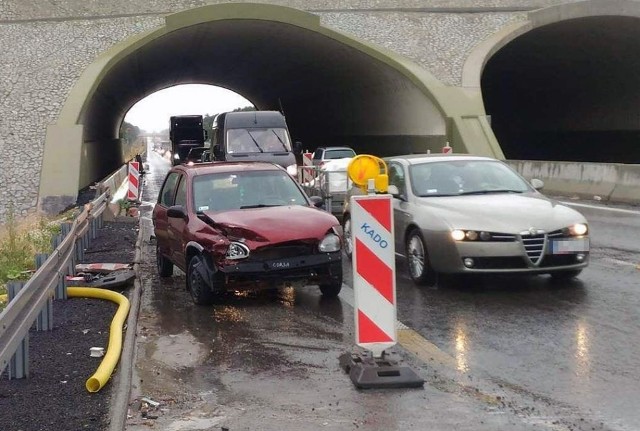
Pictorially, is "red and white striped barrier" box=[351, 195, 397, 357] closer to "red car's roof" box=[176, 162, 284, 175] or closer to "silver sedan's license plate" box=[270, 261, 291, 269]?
"silver sedan's license plate" box=[270, 261, 291, 269]

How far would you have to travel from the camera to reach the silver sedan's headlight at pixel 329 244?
9.26 meters

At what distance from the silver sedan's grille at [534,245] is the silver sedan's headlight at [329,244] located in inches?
81.5

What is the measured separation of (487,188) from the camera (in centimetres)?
1095

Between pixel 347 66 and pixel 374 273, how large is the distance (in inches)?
1149

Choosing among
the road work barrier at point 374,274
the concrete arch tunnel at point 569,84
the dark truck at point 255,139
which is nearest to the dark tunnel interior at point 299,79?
the concrete arch tunnel at point 569,84

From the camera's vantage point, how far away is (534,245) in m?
9.38

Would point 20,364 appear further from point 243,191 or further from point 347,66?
point 347,66

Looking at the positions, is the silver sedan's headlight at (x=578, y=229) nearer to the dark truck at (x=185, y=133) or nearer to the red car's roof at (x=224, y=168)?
the red car's roof at (x=224, y=168)

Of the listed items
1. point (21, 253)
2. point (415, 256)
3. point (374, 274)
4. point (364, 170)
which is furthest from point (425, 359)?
point (21, 253)

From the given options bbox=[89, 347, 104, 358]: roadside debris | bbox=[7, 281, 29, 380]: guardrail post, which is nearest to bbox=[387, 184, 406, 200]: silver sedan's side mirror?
bbox=[89, 347, 104, 358]: roadside debris

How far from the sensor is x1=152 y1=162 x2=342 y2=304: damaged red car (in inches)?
356

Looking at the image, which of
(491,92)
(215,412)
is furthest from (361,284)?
(491,92)

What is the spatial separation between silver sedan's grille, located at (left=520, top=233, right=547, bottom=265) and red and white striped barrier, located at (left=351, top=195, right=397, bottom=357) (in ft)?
11.2

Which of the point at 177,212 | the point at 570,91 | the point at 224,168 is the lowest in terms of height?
the point at 177,212
